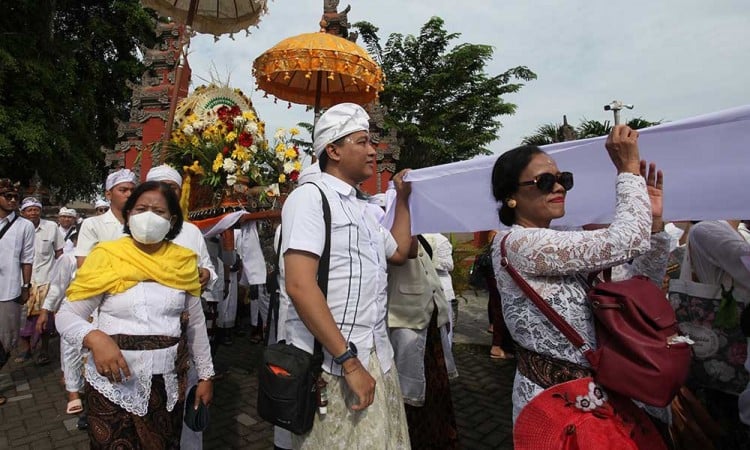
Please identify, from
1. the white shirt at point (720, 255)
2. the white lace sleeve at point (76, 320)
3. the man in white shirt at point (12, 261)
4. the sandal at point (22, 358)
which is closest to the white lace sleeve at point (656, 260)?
the white shirt at point (720, 255)

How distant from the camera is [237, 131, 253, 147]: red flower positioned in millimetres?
4801

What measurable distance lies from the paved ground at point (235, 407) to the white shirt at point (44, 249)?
1257mm

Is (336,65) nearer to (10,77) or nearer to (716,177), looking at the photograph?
(716,177)

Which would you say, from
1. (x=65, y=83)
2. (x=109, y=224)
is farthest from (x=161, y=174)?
(x=65, y=83)

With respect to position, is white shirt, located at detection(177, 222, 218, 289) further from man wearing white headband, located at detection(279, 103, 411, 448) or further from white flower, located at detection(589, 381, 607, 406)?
white flower, located at detection(589, 381, 607, 406)

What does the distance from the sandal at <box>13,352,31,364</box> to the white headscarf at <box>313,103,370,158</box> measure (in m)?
6.47

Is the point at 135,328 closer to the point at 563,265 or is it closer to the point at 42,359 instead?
the point at 563,265

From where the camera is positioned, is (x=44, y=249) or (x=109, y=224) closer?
(x=109, y=224)

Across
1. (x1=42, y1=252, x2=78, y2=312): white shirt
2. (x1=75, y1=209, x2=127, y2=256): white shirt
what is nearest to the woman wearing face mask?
(x1=75, y1=209, x2=127, y2=256): white shirt

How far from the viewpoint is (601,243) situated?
1573 mm

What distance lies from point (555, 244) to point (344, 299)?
2.70ft

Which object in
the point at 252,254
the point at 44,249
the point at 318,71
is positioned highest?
the point at 318,71

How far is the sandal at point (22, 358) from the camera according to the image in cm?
622

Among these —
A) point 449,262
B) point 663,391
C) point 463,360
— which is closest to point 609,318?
point 663,391
